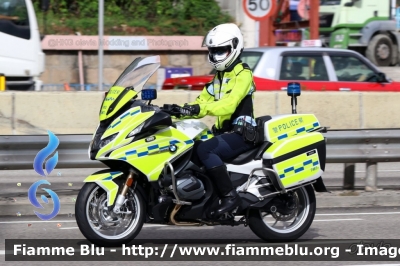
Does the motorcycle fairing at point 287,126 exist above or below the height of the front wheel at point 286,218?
above

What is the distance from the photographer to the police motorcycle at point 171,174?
6.57 meters

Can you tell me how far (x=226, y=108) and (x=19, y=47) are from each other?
10732 millimetres

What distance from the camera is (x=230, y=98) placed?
6.83m

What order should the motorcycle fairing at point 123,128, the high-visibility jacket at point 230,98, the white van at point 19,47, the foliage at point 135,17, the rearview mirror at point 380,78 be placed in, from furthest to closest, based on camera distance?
the foliage at point 135,17, the white van at point 19,47, the rearview mirror at point 380,78, the high-visibility jacket at point 230,98, the motorcycle fairing at point 123,128

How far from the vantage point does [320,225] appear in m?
8.09

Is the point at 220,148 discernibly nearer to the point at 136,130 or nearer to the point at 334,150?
the point at 136,130

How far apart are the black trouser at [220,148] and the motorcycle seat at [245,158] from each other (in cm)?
4

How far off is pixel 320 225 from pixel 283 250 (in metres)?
1.29

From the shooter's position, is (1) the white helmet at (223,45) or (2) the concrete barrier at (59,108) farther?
(2) the concrete barrier at (59,108)

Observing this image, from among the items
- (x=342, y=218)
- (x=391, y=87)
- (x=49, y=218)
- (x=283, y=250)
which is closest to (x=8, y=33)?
(x=391, y=87)

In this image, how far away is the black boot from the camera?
6.81 m

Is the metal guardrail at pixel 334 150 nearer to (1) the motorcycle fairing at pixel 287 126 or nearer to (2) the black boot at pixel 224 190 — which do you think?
(1) the motorcycle fairing at pixel 287 126

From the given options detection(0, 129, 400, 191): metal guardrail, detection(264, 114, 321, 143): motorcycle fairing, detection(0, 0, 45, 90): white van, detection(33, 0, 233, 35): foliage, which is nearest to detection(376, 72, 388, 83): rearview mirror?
detection(0, 129, 400, 191): metal guardrail

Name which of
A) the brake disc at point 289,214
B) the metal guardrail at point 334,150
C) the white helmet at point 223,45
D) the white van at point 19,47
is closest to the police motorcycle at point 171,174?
the brake disc at point 289,214
